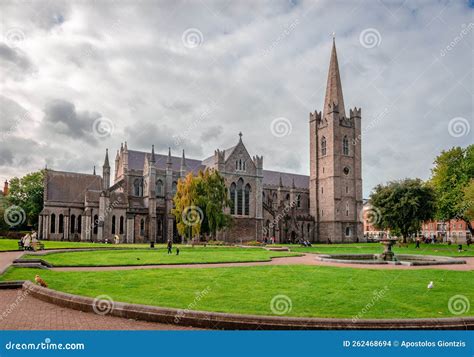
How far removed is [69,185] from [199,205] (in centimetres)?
2911

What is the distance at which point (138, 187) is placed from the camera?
70375 millimetres

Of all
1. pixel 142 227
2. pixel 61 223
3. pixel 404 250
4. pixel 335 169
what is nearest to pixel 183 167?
pixel 142 227

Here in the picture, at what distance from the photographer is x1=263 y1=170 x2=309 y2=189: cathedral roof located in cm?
8919

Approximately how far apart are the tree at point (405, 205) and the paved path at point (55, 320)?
51655 millimetres

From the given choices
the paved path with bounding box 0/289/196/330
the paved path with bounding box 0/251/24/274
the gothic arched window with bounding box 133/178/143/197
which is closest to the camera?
the paved path with bounding box 0/289/196/330

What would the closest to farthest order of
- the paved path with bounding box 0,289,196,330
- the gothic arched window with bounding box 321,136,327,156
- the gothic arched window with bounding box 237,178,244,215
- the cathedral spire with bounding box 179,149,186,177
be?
the paved path with bounding box 0,289,196,330, the gothic arched window with bounding box 237,178,244,215, the cathedral spire with bounding box 179,149,186,177, the gothic arched window with bounding box 321,136,327,156

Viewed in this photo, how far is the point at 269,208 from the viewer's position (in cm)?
7544

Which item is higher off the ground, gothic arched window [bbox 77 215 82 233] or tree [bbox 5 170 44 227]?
tree [bbox 5 170 44 227]

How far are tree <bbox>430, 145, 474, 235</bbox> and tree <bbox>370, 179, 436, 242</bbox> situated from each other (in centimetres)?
458

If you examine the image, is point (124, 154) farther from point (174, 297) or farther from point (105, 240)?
point (174, 297)

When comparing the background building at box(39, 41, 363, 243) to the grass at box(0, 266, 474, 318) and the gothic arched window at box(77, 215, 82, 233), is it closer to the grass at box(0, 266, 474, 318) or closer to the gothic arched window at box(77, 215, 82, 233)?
the gothic arched window at box(77, 215, 82, 233)

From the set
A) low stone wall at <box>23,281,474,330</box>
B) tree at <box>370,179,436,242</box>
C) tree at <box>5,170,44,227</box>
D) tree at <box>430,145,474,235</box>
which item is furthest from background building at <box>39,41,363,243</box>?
low stone wall at <box>23,281,474,330</box>

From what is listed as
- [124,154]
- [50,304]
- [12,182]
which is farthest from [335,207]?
[50,304]

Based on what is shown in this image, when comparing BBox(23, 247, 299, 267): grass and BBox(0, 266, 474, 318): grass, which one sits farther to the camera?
BBox(23, 247, 299, 267): grass
